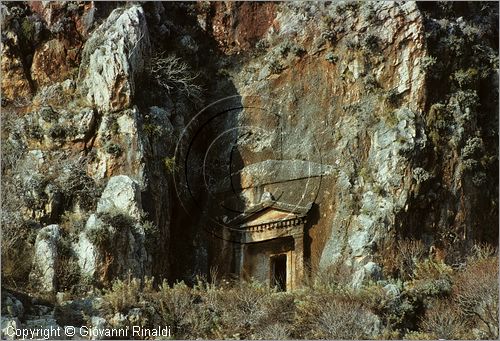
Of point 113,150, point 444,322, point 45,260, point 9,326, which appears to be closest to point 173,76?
point 113,150

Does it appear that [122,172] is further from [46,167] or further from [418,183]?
[418,183]

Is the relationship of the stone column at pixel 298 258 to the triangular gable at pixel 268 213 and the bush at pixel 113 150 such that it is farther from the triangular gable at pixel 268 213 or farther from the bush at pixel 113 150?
the bush at pixel 113 150

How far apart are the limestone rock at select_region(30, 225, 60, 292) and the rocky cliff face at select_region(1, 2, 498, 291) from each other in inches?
16.3

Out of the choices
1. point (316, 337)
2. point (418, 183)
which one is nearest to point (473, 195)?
point (418, 183)

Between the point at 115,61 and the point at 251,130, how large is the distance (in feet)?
18.5

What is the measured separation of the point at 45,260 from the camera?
2434 centimetres

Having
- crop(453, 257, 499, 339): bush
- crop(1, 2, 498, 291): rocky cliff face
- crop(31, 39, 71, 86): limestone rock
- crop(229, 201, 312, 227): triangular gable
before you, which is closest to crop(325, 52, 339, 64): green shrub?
crop(1, 2, 498, 291): rocky cliff face

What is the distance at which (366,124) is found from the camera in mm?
29391

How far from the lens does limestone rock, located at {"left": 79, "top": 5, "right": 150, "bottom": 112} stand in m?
28.7

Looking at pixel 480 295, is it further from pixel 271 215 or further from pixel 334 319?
pixel 271 215

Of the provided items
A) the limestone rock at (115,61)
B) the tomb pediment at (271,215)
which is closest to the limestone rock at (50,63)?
the limestone rock at (115,61)

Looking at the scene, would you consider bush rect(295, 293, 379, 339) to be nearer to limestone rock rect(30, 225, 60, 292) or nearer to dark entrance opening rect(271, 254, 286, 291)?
dark entrance opening rect(271, 254, 286, 291)

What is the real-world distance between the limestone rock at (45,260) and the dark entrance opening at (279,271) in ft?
26.0

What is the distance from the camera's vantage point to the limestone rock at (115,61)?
28.7 meters
